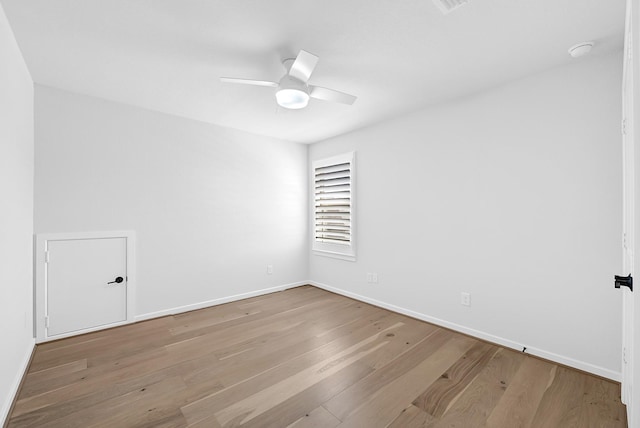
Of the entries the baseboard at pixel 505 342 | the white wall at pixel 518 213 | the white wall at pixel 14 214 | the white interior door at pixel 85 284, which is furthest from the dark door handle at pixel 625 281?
the white interior door at pixel 85 284

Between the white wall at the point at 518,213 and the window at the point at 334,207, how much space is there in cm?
58

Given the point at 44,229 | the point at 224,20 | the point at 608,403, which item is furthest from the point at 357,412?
the point at 44,229

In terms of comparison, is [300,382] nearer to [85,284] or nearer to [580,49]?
[85,284]

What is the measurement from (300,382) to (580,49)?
3.18 m

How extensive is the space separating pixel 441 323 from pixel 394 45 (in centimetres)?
277

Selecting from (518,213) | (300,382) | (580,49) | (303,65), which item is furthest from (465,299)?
(303,65)

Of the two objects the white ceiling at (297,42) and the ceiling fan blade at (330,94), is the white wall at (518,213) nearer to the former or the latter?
the white ceiling at (297,42)

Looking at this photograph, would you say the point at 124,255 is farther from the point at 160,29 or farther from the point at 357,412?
the point at 357,412

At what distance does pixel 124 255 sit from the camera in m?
3.12

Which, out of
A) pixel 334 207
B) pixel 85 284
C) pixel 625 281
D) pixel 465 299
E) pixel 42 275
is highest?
pixel 334 207

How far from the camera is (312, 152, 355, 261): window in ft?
13.5

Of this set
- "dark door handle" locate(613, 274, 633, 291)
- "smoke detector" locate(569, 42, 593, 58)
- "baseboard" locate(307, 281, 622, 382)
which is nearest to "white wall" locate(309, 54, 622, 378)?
"baseboard" locate(307, 281, 622, 382)

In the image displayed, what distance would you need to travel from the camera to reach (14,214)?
1957 millimetres

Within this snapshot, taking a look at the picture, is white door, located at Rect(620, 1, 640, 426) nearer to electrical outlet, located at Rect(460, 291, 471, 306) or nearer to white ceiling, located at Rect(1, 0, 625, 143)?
white ceiling, located at Rect(1, 0, 625, 143)
